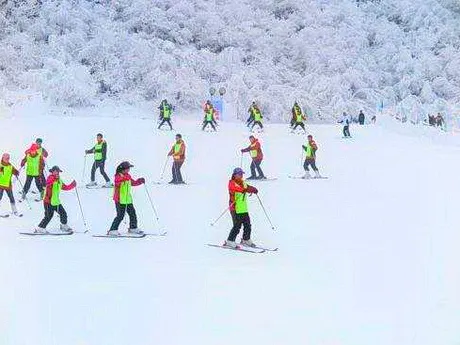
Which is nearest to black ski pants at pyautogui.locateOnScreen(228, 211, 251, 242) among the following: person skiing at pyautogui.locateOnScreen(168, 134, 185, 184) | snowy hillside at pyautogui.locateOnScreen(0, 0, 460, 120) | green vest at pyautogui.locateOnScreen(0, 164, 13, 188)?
green vest at pyautogui.locateOnScreen(0, 164, 13, 188)

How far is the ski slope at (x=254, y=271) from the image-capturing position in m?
5.14

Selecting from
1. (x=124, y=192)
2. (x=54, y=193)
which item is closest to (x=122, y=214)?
(x=124, y=192)

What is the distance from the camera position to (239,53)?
99.3 feet

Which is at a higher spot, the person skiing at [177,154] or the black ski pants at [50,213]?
the person skiing at [177,154]

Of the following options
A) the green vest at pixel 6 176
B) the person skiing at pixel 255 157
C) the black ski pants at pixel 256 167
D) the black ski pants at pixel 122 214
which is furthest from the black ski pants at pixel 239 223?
the black ski pants at pixel 256 167

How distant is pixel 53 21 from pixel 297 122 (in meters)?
14.4

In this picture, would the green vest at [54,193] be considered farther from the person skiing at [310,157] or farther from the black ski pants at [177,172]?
the person skiing at [310,157]

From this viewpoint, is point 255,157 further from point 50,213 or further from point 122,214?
point 50,213

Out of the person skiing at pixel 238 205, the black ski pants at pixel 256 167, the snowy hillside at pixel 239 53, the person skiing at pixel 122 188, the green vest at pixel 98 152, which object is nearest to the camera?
the person skiing at pixel 238 205

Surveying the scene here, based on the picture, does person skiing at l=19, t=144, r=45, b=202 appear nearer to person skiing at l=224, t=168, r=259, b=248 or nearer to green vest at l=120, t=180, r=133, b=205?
green vest at l=120, t=180, r=133, b=205

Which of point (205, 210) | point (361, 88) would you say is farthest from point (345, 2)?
point (205, 210)

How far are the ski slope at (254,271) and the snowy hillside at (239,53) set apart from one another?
14.7 metres

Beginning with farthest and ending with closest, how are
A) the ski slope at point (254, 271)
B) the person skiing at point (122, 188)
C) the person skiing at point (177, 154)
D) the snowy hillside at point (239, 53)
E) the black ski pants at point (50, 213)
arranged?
the snowy hillside at point (239, 53) → the person skiing at point (177, 154) → the black ski pants at point (50, 213) → the person skiing at point (122, 188) → the ski slope at point (254, 271)

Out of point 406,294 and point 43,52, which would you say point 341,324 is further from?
point 43,52
